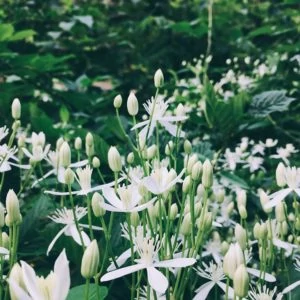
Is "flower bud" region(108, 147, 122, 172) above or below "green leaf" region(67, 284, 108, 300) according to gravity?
above

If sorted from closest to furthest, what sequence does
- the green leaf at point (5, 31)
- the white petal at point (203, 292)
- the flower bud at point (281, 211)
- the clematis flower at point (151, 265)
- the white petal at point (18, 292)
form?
the white petal at point (18, 292) < the clematis flower at point (151, 265) < the white petal at point (203, 292) < the flower bud at point (281, 211) < the green leaf at point (5, 31)

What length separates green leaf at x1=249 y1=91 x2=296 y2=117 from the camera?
4.14ft

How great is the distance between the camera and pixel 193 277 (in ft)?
2.51

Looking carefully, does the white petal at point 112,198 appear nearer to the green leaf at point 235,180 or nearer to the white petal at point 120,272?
the white petal at point 120,272

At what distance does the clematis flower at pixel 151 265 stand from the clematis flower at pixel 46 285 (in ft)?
0.36

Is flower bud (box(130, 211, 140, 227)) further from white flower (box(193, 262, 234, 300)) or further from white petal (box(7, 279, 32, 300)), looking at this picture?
white petal (box(7, 279, 32, 300))

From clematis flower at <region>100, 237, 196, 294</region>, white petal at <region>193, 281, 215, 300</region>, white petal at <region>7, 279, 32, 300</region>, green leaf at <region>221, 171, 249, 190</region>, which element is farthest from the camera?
green leaf at <region>221, 171, 249, 190</region>

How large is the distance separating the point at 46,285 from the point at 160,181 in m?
0.22

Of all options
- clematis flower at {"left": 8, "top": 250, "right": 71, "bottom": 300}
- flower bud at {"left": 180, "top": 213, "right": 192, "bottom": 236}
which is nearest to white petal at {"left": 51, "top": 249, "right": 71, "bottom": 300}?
clematis flower at {"left": 8, "top": 250, "right": 71, "bottom": 300}

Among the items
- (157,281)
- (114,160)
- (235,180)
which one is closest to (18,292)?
(157,281)

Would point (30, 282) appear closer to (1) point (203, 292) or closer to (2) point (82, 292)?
(2) point (82, 292)

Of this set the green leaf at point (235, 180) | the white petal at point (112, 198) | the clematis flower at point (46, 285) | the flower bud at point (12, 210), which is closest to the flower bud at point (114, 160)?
the white petal at point (112, 198)

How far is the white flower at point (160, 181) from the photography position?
1.95 feet

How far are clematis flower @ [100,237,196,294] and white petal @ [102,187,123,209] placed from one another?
5 centimetres
